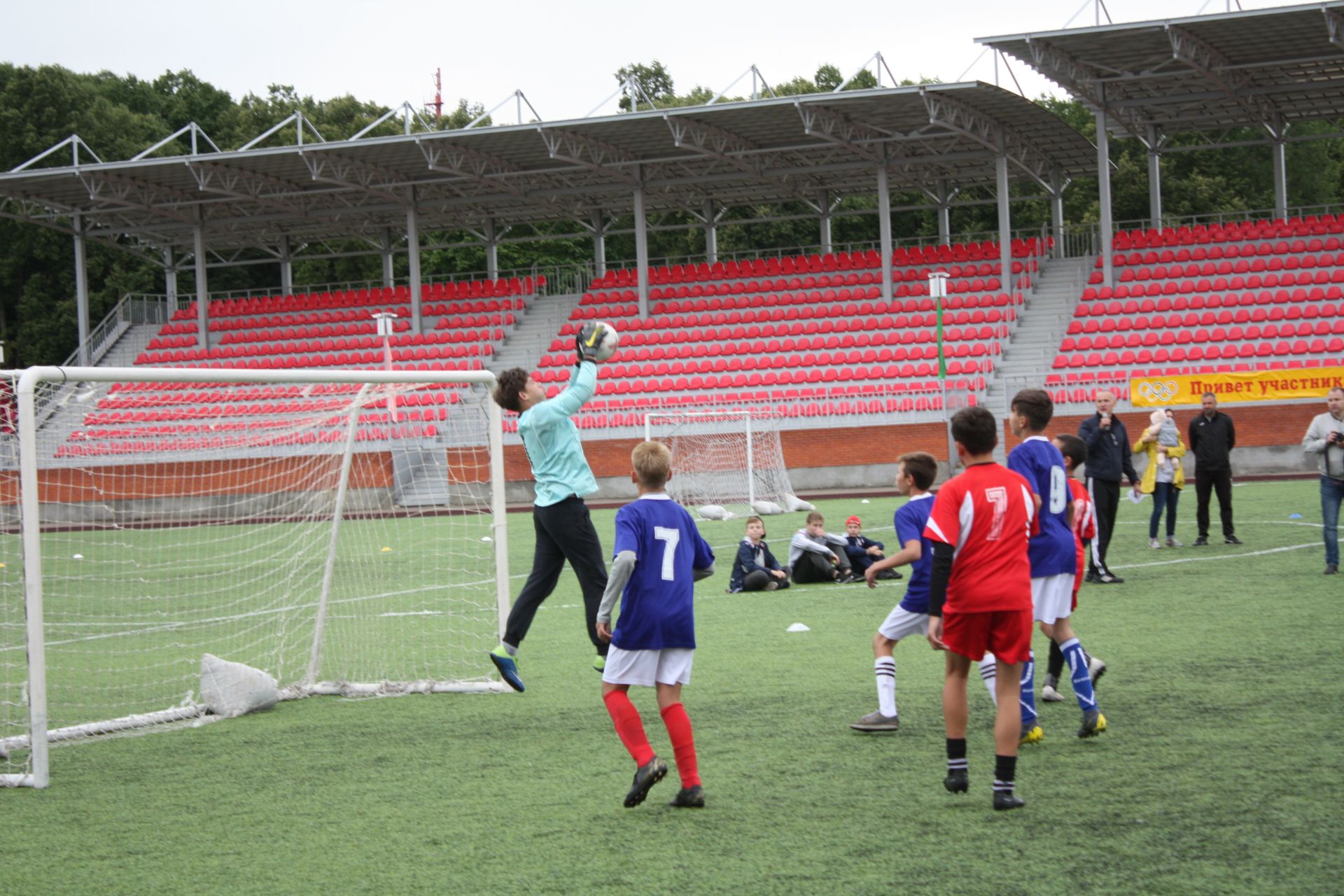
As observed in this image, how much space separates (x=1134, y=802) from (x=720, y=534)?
14.4 meters

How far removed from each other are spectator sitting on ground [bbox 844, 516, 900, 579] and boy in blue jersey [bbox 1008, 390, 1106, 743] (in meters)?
6.97

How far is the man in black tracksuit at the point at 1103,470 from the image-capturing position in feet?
40.8

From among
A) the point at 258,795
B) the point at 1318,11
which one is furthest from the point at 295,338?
the point at 258,795

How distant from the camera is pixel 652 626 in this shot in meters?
5.47

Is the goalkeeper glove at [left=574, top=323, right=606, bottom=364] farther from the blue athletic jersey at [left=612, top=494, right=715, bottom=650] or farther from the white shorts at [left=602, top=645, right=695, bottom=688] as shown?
the white shorts at [left=602, top=645, right=695, bottom=688]

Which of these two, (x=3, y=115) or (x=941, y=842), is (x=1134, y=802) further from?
(x=3, y=115)

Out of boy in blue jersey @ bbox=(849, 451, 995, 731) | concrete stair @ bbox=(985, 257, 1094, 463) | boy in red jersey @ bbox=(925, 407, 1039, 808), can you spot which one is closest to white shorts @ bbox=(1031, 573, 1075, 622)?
boy in blue jersey @ bbox=(849, 451, 995, 731)

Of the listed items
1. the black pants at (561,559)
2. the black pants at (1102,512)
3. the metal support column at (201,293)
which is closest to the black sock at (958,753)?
the black pants at (561,559)

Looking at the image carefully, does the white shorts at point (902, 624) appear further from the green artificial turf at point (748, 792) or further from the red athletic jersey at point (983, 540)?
the red athletic jersey at point (983, 540)

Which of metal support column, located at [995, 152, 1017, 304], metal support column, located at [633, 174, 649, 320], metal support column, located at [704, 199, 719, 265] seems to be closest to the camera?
metal support column, located at [995, 152, 1017, 304]

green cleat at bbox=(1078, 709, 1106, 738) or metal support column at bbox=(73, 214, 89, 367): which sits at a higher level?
metal support column at bbox=(73, 214, 89, 367)

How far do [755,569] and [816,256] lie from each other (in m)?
22.8

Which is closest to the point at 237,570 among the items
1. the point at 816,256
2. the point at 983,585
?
the point at 983,585

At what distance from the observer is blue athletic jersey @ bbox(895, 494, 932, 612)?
6.72 meters
